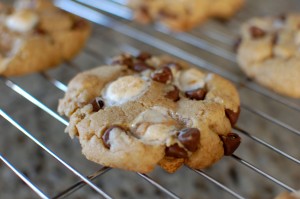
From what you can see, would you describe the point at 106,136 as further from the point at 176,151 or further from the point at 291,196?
the point at 291,196

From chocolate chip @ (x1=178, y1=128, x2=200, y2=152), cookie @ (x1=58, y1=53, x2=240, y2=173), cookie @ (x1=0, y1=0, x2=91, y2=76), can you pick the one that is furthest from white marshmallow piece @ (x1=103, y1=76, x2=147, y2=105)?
cookie @ (x1=0, y1=0, x2=91, y2=76)

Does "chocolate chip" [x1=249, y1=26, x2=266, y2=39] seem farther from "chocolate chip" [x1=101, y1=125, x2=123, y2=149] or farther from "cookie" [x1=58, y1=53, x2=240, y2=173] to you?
"chocolate chip" [x1=101, y1=125, x2=123, y2=149]

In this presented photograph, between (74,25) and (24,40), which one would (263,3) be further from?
(24,40)

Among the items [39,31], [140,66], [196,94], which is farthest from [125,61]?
[39,31]

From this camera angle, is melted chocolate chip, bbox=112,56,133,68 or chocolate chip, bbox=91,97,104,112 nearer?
chocolate chip, bbox=91,97,104,112

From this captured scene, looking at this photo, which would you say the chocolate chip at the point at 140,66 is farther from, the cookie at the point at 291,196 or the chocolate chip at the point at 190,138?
the cookie at the point at 291,196
